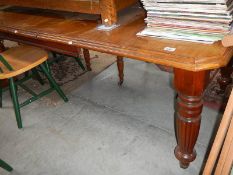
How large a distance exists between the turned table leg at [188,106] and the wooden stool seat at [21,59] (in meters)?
1.04

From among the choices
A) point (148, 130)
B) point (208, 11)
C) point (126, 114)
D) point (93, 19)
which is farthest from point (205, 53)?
point (126, 114)

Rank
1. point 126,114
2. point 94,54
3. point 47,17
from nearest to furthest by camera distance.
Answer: point 47,17
point 126,114
point 94,54

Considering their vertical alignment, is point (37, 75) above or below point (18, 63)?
below

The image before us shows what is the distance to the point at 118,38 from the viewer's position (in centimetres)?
105

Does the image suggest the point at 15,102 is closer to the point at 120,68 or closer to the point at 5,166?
the point at 5,166

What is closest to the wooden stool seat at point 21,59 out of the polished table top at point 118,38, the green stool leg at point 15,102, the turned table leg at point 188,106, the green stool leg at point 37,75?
the green stool leg at point 15,102

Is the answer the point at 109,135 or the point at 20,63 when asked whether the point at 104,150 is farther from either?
the point at 20,63

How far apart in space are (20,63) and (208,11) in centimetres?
126

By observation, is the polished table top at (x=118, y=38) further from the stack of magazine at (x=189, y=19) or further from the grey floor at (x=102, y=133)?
the grey floor at (x=102, y=133)

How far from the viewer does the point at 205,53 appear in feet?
2.76

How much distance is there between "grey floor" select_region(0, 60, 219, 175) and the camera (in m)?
1.40

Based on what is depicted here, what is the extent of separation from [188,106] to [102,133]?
78 cm

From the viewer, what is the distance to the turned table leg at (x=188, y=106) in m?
0.92

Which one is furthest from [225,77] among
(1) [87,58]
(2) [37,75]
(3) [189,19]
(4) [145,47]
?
(2) [37,75]
